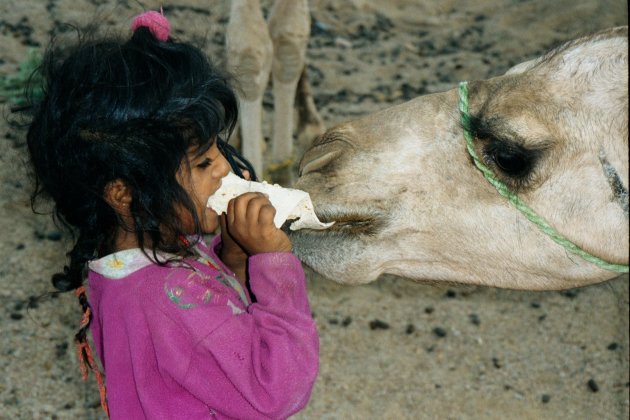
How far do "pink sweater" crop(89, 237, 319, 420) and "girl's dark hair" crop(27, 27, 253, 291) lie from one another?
79 millimetres

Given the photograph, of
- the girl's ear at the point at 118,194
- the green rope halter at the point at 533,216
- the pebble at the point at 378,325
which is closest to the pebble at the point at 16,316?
the pebble at the point at 378,325

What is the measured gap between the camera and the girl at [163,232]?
4.56 feet

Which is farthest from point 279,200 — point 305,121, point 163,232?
point 305,121

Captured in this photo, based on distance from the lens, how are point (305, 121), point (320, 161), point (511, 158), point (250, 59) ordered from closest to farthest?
point (511, 158) → point (320, 161) → point (250, 59) → point (305, 121)

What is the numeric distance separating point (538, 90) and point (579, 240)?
0.33 meters

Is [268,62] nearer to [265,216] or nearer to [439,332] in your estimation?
[439,332]

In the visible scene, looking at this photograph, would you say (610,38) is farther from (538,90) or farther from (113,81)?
(113,81)

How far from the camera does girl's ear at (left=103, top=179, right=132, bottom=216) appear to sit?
1422 mm

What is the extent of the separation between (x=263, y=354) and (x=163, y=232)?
30 cm

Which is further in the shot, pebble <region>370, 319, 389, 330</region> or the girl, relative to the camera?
pebble <region>370, 319, 389, 330</region>

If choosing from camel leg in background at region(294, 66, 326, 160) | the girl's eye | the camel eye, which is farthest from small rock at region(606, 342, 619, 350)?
the girl's eye

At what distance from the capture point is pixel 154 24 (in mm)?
1547

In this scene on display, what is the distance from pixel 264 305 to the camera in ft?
4.78

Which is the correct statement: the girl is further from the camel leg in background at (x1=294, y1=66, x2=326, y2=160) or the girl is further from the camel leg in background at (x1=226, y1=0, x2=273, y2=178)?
the camel leg in background at (x1=294, y1=66, x2=326, y2=160)
